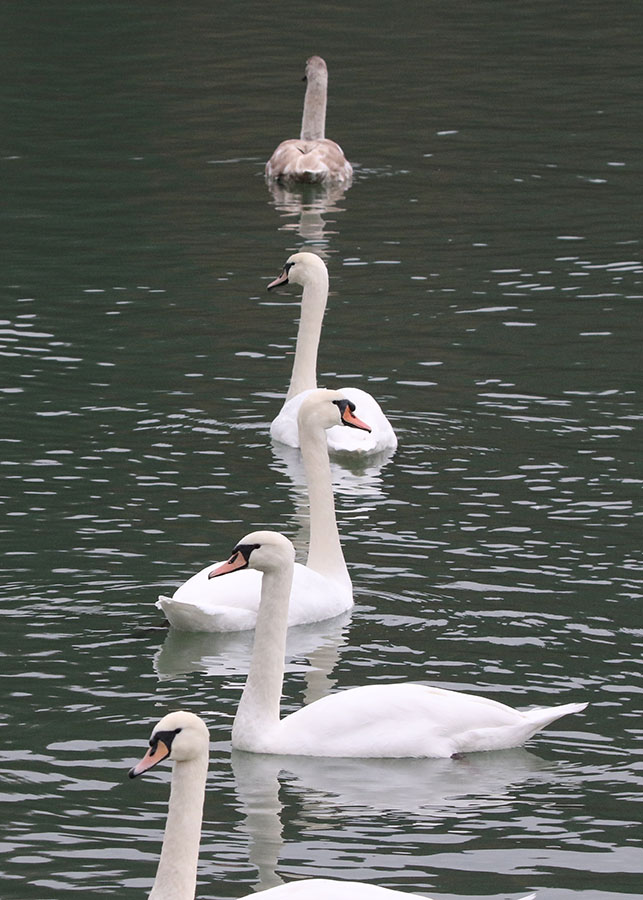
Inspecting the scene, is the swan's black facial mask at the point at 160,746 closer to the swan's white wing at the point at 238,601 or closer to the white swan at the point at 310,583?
the white swan at the point at 310,583

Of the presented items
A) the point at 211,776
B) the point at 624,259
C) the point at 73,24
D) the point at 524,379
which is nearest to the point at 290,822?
the point at 211,776

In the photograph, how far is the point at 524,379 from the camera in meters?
A: 16.1

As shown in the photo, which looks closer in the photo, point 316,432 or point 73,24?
point 316,432

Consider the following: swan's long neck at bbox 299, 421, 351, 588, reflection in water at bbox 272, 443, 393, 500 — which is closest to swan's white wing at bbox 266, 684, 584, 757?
swan's long neck at bbox 299, 421, 351, 588

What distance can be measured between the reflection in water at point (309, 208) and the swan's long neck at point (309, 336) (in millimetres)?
4773

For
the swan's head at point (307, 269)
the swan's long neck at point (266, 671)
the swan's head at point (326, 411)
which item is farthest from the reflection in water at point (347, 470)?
the swan's long neck at point (266, 671)

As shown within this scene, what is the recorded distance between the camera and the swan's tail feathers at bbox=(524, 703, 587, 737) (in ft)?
30.1

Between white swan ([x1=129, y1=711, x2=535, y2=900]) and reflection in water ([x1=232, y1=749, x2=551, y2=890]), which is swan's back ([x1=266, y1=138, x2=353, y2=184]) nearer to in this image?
reflection in water ([x1=232, y1=749, x2=551, y2=890])

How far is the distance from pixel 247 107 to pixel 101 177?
16.8 ft

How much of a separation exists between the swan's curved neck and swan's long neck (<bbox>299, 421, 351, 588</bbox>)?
1428cm

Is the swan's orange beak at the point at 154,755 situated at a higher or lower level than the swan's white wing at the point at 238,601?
higher

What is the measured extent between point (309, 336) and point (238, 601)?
475 cm

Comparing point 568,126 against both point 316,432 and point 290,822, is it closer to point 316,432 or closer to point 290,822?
point 316,432

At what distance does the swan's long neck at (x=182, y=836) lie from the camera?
711 cm
